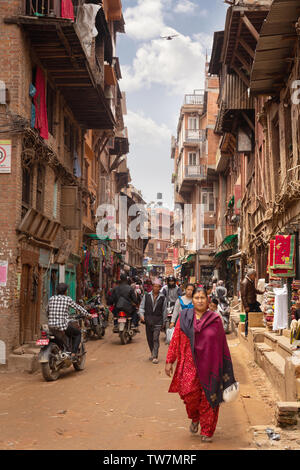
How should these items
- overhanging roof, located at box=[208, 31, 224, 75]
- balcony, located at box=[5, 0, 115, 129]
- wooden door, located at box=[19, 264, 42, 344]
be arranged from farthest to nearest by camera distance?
overhanging roof, located at box=[208, 31, 224, 75], wooden door, located at box=[19, 264, 42, 344], balcony, located at box=[5, 0, 115, 129]

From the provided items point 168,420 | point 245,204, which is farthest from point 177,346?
point 245,204

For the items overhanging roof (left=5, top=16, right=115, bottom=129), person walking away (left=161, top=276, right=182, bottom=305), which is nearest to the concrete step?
person walking away (left=161, top=276, right=182, bottom=305)

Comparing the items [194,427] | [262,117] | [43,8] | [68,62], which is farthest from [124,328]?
[194,427]

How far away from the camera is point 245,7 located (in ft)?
52.4

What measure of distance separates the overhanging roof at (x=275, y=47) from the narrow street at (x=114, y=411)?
6912 millimetres

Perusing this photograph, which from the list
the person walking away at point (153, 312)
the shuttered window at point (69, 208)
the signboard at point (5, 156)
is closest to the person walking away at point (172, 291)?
the person walking away at point (153, 312)

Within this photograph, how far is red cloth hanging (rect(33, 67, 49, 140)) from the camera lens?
43.7ft

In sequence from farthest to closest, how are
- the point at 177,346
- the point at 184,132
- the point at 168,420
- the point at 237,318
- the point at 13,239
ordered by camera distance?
the point at 184,132 < the point at 237,318 < the point at 13,239 < the point at 168,420 < the point at 177,346

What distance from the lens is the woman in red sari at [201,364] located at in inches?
214

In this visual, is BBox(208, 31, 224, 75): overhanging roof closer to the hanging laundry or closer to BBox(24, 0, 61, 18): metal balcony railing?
BBox(24, 0, 61, 18): metal balcony railing

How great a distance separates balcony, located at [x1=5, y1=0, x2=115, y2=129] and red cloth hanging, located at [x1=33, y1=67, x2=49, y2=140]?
50cm

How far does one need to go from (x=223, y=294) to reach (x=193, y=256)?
1059 inches

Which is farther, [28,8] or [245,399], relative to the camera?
[28,8]
